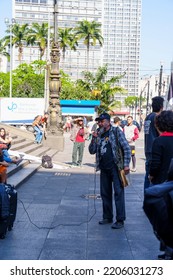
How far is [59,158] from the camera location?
68.1 ft

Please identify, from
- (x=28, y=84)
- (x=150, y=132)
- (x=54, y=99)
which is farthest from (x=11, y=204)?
(x=28, y=84)

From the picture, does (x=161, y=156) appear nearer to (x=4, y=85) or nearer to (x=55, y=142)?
(x=55, y=142)

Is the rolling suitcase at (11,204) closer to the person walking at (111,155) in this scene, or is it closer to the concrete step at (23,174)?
the person walking at (111,155)

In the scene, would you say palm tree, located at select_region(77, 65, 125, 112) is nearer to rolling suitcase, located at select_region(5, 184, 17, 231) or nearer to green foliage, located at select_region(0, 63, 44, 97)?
green foliage, located at select_region(0, 63, 44, 97)

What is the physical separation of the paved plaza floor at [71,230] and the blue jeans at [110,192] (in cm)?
24

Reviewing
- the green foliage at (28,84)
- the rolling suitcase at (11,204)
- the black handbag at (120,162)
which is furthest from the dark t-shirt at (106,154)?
the green foliage at (28,84)

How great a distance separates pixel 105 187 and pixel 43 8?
146 meters

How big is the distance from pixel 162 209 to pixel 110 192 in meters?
3.98

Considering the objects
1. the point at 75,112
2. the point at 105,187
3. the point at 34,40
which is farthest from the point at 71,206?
the point at 34,40

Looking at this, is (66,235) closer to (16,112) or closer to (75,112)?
(16,112)

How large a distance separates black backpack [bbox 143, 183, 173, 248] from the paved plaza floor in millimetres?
1934

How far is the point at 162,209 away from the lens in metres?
4.05

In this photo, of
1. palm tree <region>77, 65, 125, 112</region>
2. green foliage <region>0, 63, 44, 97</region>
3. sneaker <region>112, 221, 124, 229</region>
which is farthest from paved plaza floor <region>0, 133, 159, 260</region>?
green foliage <region>0, 63, 44, 97</region>

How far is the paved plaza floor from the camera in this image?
6.17m
